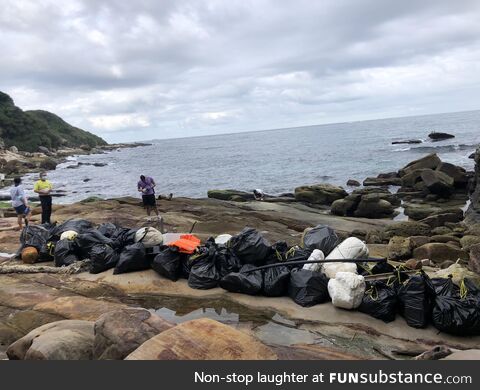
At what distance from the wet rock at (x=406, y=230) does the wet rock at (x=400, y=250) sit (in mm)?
2666

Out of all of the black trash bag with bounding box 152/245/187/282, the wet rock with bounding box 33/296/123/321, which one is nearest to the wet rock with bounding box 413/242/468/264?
the black trash bag with bounding box 152/245/187/282

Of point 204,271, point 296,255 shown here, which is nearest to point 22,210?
point 204,271

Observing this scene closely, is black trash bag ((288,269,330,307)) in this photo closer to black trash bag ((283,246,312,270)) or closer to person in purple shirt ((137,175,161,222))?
black trash bag ((283,246,312,270))

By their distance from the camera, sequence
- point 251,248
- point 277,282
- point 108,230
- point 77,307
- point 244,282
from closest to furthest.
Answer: point 77,307 < point 277,282 < point 244,282 < point 251,248 < point 108,230

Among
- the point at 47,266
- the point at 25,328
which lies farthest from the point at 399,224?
the point at 25,328

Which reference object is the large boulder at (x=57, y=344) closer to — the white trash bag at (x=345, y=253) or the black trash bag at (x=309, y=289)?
the black trash bag at (x=309, y=289)

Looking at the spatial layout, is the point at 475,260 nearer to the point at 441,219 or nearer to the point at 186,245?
the point at 186,245

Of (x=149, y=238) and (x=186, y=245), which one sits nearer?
(x=186, y=245)

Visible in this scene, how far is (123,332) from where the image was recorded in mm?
3588

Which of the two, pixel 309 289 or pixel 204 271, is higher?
pixel 204 271

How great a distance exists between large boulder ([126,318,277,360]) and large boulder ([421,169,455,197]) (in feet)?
61.9

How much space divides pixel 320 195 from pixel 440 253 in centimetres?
1275

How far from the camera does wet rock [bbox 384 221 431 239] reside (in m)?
12.1
